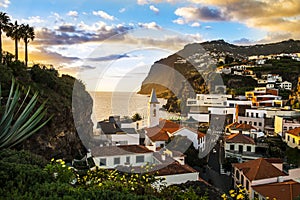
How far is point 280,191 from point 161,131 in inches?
470

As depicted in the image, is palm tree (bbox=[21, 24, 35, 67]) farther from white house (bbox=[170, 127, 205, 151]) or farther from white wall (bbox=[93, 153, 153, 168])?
white house (bbox=[170, 127, 205, 151])

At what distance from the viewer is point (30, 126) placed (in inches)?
192

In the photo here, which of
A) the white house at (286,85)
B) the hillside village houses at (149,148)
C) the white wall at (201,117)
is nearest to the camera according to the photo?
the hillside village houses at (149,148)

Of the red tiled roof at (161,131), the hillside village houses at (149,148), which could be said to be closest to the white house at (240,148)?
the hillside village houses at (149,148)

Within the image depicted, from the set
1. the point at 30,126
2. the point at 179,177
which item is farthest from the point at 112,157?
the point at 30,126

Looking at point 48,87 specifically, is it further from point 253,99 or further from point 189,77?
point 189,77

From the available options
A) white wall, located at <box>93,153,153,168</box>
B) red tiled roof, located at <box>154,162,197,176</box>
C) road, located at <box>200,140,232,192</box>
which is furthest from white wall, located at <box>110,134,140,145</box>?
red tiled roof, located at <box>154,162,197,176</box>

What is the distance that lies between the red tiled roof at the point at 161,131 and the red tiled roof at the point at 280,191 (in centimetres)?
908

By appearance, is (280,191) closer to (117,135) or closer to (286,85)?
(117,135)

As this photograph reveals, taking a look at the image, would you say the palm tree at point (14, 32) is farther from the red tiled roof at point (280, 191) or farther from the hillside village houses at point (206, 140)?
the red tiled roof at point (280, 191)

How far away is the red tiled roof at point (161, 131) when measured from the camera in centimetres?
2093

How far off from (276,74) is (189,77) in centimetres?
1626

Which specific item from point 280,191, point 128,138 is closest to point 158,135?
point 128,138

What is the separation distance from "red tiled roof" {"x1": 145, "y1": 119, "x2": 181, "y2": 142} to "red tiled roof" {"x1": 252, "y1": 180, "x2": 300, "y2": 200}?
9075 millimetres
